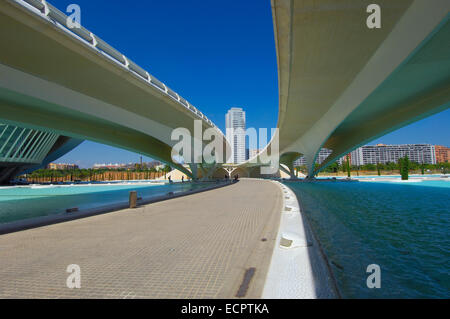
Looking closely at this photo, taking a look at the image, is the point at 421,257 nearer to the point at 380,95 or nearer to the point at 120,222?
the point at 120,222

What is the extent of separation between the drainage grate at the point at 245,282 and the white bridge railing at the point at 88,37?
9630 mm

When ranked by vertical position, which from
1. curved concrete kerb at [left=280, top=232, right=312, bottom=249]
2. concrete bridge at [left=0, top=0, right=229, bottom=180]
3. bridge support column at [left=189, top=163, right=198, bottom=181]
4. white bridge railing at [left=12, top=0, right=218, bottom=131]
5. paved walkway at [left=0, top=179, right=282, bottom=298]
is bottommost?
paved walkway at [left=0, top=179, right=282, bottom=298]

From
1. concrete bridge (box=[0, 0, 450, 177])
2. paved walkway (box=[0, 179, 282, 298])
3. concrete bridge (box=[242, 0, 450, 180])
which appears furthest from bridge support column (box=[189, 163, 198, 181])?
paved walkway (box=[0, 179, 282, 298])

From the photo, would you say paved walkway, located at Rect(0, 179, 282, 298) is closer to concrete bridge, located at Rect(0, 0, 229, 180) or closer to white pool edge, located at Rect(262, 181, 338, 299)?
white pool edge, located at Rect(262, 181, 338, 299)

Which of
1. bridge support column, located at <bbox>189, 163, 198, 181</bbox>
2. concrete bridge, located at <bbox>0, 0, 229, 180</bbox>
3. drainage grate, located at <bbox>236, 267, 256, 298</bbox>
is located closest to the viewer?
drainage grate, located at <bbox>236, 267, 256, 298</bbox>

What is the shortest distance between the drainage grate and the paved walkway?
5 centimetres

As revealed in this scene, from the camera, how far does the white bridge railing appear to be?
7.23 meters

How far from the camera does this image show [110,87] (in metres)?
11.4

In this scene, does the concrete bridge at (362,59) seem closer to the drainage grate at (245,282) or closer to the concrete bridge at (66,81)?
the drainage grate at (245,282)

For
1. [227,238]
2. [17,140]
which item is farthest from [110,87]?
[17,140]

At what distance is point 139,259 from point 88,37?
971 cm

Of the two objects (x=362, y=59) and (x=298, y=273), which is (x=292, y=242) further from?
(x=362, y=59)

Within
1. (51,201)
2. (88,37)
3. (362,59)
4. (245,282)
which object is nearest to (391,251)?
(245,282)

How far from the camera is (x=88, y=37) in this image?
9.09 m
